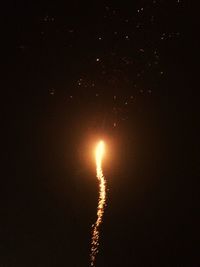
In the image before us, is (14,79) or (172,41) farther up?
(172,41)

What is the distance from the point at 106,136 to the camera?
467 cm

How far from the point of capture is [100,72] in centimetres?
462

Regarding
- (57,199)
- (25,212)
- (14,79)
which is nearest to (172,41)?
(14,79)

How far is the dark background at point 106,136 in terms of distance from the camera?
3947 millimetres

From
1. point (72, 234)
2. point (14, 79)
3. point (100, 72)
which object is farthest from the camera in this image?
point (100, 72)

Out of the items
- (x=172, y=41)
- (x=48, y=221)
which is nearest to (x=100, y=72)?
(x=172, y=41)

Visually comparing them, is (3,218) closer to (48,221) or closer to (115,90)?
(48,221)

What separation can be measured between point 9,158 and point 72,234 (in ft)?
3.46

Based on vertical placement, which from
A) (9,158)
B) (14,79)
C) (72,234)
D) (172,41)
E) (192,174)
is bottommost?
(72,234)

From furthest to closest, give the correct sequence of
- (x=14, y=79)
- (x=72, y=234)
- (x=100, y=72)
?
(x=100, y=72)
(x=14, y=79)
(x=72, y=234)

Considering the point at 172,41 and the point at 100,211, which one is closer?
the point at 100,211

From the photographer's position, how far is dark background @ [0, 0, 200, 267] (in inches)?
155

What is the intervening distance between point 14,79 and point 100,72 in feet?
3.02

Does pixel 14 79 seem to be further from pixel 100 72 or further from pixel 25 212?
pixel 25 212
